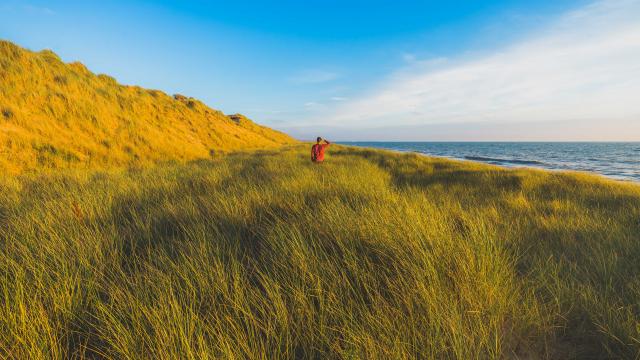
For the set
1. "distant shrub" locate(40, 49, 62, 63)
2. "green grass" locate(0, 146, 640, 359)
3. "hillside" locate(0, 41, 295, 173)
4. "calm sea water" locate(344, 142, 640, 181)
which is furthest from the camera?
"calm sea water" locate(344, 142, 640, 181)

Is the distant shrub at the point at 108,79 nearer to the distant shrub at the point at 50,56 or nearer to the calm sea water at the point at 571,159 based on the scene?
the distant shrub at the point at 50,56

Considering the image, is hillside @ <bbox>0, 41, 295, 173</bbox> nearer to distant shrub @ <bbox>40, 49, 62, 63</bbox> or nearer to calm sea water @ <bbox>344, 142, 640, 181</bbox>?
distant shrub @ <bbox>40, 49, 62, 63</bbox>

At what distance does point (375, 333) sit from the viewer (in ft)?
4.29

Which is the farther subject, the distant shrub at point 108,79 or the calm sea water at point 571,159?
the calm sea water at point 571,159

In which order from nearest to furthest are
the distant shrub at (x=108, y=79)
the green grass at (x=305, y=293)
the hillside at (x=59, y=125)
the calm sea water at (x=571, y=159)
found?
the green grass at (x=305, y=293)
the hillside at (x=59, y=125)
the distant shrub at (x=108, y=79)
the calm sea water at (x=571, y=159)

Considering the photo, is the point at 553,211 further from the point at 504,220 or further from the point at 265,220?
the point at 265,220

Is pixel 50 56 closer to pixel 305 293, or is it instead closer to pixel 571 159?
pixel 305 293

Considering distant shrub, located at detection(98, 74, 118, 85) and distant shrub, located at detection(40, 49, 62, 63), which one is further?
distant shrub, located at detection(98, 74, 118, 85)

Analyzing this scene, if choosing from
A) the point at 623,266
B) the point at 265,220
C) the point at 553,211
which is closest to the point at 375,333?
the point at 265,220

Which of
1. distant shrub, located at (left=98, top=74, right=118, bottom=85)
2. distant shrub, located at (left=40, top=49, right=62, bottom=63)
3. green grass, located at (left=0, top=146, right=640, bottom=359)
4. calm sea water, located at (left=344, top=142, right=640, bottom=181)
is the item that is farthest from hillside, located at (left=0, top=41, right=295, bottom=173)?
calm sea water, located at (left=344, top=142, right=640, bottom=181)

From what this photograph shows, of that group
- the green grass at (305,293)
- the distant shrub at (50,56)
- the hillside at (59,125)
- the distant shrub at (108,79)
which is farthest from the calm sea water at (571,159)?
the distant shrub at (108,79)

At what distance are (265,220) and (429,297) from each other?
6.07 feet

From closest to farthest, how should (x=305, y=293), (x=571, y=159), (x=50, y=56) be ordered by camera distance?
(x=305, y=293) < (x=50, y=56) < (x=571, y=159)

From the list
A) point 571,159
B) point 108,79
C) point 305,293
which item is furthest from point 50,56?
point 571,159
